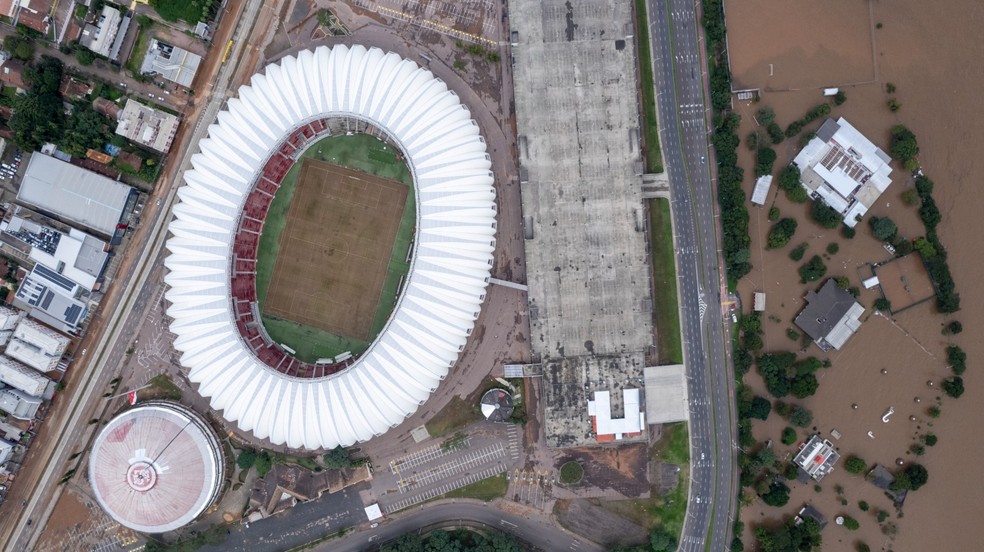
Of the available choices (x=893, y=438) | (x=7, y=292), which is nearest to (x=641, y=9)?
(x=893, y=438)

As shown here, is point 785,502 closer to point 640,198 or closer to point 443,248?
point 640,198

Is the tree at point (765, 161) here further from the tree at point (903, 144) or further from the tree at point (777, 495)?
the tree at point (777, 495)

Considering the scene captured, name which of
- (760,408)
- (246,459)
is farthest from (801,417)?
(246,459)

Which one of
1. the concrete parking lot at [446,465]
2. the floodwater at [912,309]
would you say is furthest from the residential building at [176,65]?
the floodwater at [912,309]

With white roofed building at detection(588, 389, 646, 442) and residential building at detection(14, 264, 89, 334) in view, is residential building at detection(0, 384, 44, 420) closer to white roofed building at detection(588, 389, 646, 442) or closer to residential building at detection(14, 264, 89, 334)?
residential building at detection(14, 264, 89, 334)

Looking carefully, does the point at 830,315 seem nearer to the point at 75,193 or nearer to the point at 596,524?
the point at 596,524

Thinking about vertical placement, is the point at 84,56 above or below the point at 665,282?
below

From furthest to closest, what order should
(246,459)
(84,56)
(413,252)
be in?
(246,459) < (84,56) < (413,252)
